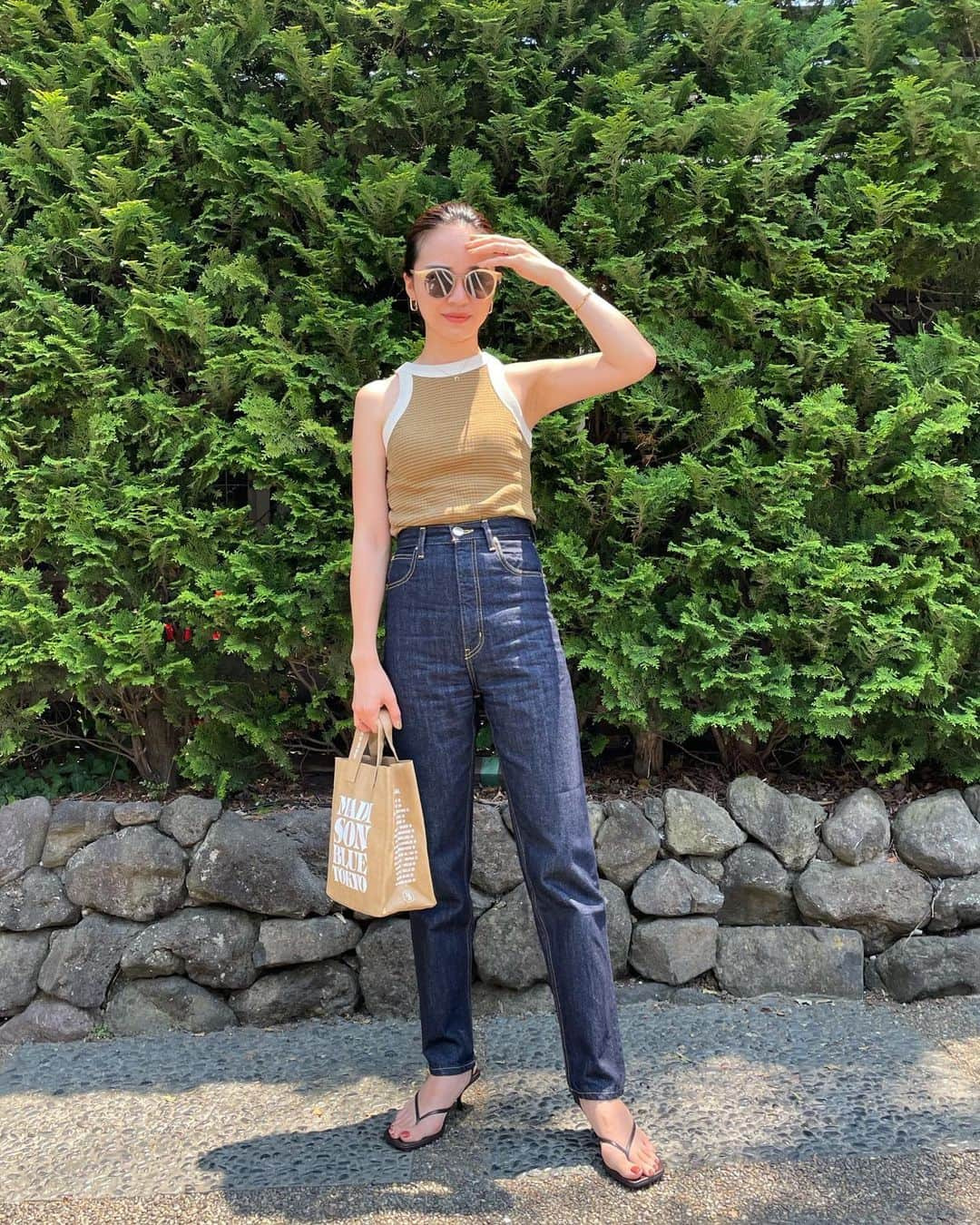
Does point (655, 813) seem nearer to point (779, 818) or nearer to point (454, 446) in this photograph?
point (779, 818)

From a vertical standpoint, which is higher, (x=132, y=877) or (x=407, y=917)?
(x=132, y=877)

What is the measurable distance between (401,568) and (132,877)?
168 cm

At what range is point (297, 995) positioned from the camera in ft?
11.3

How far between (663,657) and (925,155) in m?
1.97

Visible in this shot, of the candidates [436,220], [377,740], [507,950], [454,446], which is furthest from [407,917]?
[436,220]

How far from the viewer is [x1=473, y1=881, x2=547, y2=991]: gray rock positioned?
135 inches

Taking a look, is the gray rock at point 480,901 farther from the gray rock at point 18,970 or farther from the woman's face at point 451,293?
the woman's face at point 451,293

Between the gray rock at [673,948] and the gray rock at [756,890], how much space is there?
4.2 inches

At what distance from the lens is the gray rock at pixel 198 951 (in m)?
3.42

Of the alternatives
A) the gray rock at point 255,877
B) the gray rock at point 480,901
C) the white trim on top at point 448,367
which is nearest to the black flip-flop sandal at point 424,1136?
the gray rock at point 480,901

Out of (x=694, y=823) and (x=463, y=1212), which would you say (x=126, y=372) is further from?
(x=463, y=1212)

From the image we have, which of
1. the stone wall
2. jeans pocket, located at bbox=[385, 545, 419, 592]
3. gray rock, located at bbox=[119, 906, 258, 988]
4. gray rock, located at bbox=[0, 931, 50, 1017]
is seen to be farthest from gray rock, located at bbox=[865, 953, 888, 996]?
gray rock, located at bbox=[0, 931, 50, 1017]

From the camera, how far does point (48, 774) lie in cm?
388

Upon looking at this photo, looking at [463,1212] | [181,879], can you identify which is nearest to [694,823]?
[463,1212]
